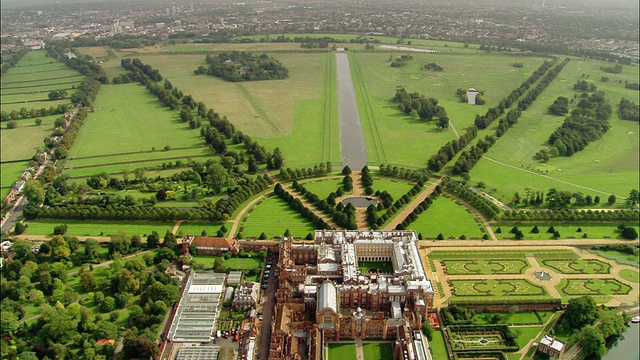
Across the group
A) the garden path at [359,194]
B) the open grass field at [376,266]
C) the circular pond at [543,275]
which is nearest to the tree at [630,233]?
the circular pond at [543,275]

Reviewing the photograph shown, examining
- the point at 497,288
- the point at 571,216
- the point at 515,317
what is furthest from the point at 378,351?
the point at 571,216

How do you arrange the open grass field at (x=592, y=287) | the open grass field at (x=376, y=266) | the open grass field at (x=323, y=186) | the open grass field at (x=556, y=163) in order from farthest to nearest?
the open grass field at (x=556, y=163) → the open grass field at (x=323, y=186) → the open grass field at (x=376, y=266) → the open grass field at (x=592, y=287)

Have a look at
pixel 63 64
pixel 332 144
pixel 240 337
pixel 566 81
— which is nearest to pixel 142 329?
pixel 240 337

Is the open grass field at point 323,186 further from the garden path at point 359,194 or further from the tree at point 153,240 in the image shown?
the tree at point 153,240

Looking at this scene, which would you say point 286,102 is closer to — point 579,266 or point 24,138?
point 24,138

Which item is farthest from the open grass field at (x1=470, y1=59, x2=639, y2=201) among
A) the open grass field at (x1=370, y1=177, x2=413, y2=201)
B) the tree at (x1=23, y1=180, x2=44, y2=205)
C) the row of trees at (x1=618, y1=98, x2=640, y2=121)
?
the tree at (x1=23, y1=180, x2=44, y2=205)
